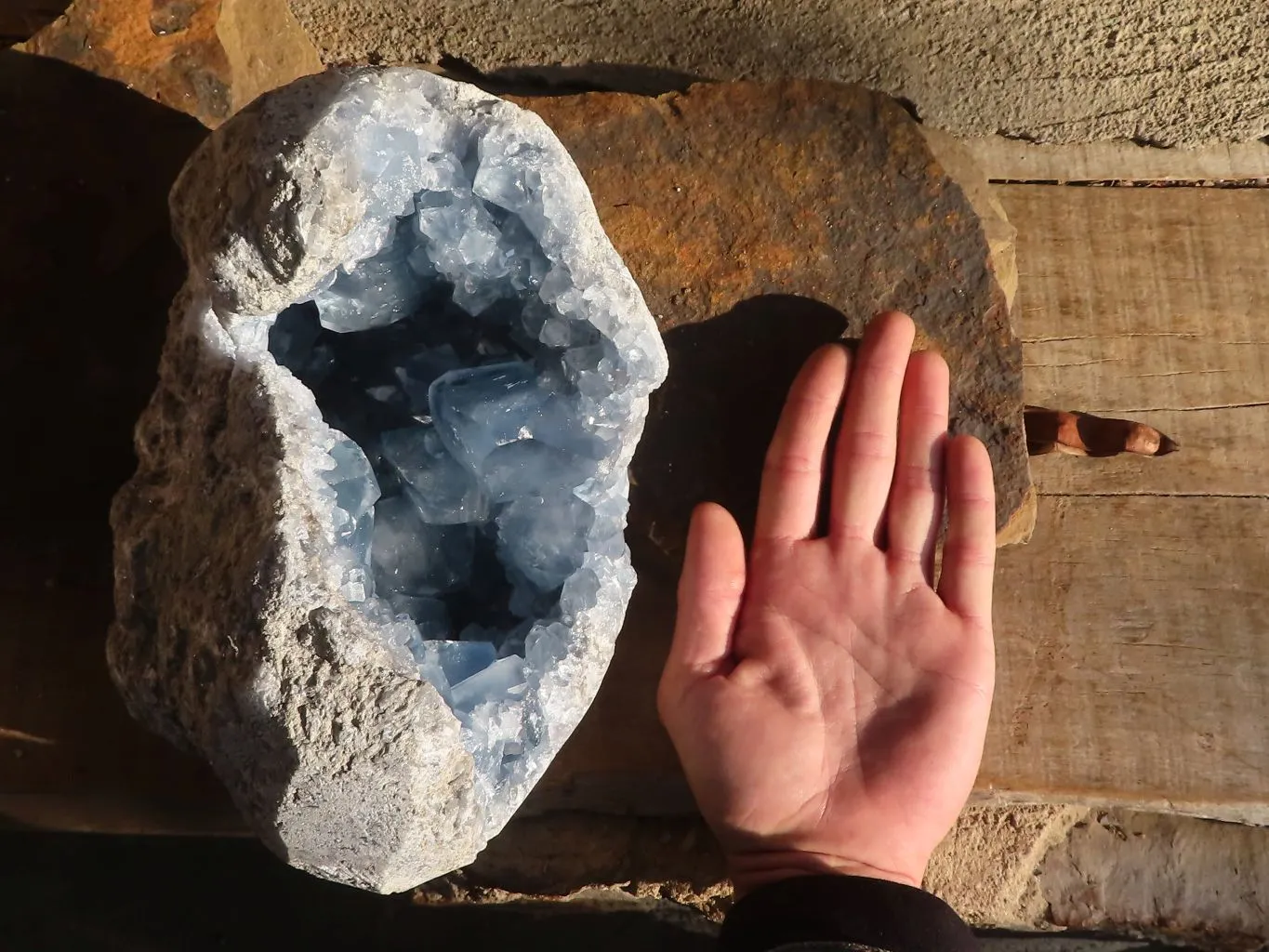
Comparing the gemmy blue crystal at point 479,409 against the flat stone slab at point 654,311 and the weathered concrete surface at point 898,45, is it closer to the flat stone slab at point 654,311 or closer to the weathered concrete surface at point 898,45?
the flat stone slab at point 654,311

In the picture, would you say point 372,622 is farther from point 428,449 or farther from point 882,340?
point 882,340

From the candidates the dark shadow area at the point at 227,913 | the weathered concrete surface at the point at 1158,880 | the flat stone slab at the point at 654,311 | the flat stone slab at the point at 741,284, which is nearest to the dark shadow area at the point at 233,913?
the dark shadow area at the point at 227,913

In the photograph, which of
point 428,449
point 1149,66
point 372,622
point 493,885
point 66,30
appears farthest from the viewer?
point 1149,66

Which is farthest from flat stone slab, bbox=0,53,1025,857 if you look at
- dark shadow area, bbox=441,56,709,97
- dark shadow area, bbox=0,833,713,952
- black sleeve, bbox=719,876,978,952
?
dark shadow area, bbox=0,833,713,952

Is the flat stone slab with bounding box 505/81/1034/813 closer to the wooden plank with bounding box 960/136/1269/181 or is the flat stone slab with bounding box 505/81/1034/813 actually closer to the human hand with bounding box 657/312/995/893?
the human hand with bounding box 657/312/995/893

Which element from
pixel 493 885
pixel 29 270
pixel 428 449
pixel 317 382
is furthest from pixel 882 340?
pixel 29 270

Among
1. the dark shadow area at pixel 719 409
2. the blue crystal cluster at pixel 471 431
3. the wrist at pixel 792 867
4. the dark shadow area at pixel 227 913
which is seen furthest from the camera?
the dark shadow area at pixel 227 913
